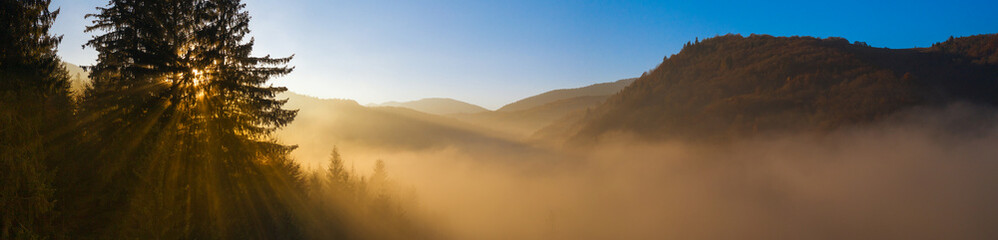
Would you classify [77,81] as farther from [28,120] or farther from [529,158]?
[529,158]

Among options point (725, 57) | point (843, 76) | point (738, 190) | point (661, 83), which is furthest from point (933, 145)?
point (661, 83)

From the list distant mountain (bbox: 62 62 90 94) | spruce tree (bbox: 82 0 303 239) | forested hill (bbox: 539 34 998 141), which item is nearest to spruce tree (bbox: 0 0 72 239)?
spruce tree (bbox: 82 0 303 239)

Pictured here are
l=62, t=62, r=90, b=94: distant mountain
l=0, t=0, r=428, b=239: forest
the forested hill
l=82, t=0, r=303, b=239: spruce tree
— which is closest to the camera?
l=0, t=0, r=428, b=239: forest

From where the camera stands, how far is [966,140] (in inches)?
5586

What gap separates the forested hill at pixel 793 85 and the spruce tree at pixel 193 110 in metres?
161

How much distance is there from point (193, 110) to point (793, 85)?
172 metres

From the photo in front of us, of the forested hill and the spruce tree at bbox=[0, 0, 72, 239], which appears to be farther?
the forested hill

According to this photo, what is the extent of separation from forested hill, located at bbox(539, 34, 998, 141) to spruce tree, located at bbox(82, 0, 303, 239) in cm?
16135

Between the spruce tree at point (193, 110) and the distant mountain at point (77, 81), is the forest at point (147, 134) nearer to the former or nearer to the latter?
the spruce tree at point (193, 110)

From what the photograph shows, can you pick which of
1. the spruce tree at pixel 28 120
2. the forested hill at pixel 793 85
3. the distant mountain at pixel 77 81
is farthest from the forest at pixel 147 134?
the forested hill at pixel 793 85

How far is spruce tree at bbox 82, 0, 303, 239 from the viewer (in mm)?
10195

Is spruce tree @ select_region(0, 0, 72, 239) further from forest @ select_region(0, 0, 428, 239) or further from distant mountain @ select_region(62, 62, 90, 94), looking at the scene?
distant mountain @ select_region(62, 62, 90, 94)

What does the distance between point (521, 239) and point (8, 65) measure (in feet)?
404

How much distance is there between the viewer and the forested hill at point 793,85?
126m
